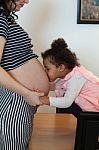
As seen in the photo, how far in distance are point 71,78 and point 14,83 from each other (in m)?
0.38

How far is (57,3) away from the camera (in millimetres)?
2156

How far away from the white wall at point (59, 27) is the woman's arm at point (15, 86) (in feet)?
3.24

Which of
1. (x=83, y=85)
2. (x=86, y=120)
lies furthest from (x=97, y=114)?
(x=83, y=85)

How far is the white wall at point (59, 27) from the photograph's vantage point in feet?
7.09

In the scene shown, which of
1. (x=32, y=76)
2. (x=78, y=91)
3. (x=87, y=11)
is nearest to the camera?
(x=32, y=76)

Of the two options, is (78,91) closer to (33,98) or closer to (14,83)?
(33,98)

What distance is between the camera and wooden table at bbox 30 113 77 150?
1542mm

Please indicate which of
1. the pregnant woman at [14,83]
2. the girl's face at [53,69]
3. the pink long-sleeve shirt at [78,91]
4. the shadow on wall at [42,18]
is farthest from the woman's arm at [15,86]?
the shadow on wall at [42,18]

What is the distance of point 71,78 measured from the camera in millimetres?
1490

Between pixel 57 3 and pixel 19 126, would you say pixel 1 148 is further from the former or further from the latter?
pixel 57 3

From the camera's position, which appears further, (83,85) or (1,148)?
(83,85)

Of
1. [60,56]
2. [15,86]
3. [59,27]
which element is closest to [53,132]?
[60,56]

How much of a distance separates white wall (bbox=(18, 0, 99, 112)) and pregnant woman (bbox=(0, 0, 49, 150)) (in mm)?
868

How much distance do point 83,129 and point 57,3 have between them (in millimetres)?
1169
